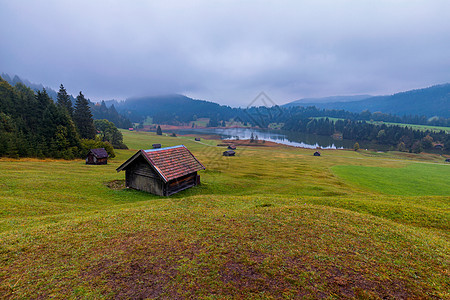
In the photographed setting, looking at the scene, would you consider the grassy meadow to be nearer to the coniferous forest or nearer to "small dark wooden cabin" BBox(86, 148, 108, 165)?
"small dark wooden cabin" BBox(86, 148, 108, 165)

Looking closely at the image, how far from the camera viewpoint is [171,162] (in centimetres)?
2161

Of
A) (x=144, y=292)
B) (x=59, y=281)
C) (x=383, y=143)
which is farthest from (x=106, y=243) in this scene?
(x=383, y=143)

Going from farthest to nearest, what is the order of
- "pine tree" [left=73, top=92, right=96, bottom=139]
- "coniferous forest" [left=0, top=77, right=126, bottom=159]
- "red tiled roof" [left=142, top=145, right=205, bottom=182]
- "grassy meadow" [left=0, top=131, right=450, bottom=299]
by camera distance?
"pine tree" [left=73, top=92, right=96, bottom=139]
"coniferous forest" [left=0, top=77, right=126, bottom=159]
"red tiled roof" [left=142, top=145, right=205, bottom=182]
"grassy meadow" [left=0, top=131, right=450, bottom=299]

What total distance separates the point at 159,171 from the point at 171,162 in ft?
8.23

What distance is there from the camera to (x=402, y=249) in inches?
328

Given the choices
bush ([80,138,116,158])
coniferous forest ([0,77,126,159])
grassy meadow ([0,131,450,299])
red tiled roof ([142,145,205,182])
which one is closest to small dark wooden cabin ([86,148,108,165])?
coniferous forest ([0,77,126,159])

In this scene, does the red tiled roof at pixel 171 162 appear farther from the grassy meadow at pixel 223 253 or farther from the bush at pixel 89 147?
the bush at pixel 89 147

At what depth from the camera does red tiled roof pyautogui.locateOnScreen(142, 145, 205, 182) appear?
19828 millimetres

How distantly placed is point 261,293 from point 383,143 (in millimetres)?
195440

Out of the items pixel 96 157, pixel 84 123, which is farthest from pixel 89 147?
pixel 84 123

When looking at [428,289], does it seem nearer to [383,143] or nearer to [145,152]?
[145,152]

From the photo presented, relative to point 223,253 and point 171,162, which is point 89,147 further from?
point 223,253

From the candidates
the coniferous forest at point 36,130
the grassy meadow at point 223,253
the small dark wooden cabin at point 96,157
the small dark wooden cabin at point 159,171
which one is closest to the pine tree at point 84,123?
the coniferous forest at point 36,130

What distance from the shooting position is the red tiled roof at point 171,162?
1983cm
